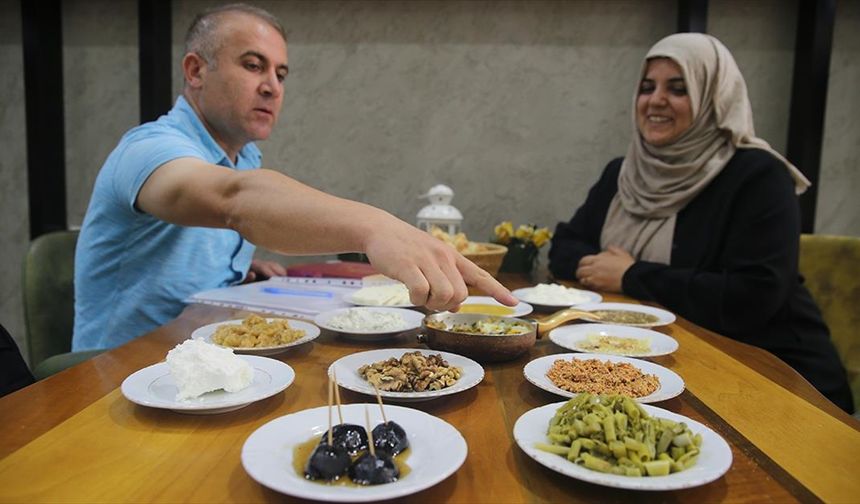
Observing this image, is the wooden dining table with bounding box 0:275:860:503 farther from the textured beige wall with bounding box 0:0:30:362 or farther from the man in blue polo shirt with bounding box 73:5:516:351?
the textured beige wall with bounding box 0:0:30:362

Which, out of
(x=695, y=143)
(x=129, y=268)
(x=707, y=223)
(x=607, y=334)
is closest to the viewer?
(x=607, y=334)

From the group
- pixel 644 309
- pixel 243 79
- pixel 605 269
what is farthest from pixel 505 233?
pixel 243 79

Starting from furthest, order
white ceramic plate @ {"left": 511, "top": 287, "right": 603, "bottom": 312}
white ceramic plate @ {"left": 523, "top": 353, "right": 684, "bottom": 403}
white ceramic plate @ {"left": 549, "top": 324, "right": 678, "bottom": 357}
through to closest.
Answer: white ceramic plate @ {"left": 511, "top": 287, "right": 603, "bottom": 312}, white ceramic plate @ {"left": 549, "top": 324, "right": 678, "bottom": 357}, white ceramic plate @ {"left": 523, "top": 353, "right": 684, "bottom": 403}

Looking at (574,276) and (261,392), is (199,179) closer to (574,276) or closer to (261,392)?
(261,392)

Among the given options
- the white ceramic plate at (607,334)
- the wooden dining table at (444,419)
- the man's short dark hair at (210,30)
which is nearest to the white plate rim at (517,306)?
the white ceramic plate at (607,334)

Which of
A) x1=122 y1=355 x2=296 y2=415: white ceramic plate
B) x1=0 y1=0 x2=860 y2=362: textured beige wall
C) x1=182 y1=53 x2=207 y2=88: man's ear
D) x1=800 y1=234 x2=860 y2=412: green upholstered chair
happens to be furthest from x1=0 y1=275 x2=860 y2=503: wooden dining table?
x1=0 y1=0 x2=860 y2=362: textured beige wall

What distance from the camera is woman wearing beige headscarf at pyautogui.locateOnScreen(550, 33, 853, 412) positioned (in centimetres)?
203

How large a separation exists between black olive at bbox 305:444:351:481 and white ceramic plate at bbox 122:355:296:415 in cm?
24

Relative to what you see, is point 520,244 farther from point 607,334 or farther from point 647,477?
point 647,477

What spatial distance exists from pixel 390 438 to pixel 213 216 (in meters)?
0.77

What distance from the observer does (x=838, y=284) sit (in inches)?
92.4

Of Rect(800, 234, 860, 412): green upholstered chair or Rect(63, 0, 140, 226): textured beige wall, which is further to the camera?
Rect(63, 0, 140, 226): textured beige wall

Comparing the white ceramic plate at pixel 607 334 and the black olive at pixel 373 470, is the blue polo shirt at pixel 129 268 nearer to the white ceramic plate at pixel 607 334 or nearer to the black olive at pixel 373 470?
the white ceramic plate at pixel 607 334

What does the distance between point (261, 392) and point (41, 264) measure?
1660mm
